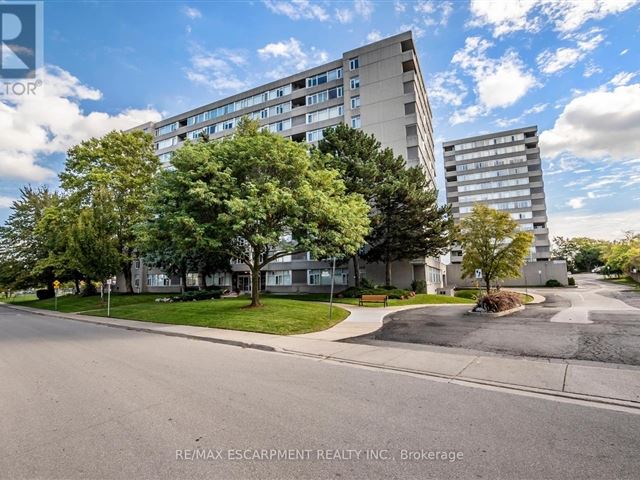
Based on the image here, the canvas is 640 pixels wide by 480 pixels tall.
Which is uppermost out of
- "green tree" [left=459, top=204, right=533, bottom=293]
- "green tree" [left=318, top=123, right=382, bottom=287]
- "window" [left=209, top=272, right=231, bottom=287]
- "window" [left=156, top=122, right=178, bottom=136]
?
"window" [left=156, top=122, right=178, bottom=136]

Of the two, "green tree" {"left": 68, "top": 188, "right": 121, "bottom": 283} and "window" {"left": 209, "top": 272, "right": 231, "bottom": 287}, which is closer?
"green tree" {"left": 68, "top": 188, "right": 121, "bottom": 283}

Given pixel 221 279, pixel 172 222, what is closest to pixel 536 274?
pixel 221 279

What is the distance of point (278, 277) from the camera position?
41531 mm

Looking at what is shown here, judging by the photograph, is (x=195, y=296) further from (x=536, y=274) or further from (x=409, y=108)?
(x=536, y=274)

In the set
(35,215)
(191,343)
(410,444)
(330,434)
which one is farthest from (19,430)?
(35,215)

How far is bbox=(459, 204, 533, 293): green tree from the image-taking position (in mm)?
29188

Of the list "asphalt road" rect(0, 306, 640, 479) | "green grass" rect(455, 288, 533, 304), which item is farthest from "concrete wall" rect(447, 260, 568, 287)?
"asphalt road" rect(0, 306, 640, 479)

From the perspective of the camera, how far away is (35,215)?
5003 cm

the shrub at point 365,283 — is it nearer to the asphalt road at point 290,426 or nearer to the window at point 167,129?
the asphalt road at point 290,426

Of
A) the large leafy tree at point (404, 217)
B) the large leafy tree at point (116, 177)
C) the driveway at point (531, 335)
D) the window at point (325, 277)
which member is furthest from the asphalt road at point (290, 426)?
the large leafy tree at point (116, 177)

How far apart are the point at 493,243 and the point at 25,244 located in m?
60.2

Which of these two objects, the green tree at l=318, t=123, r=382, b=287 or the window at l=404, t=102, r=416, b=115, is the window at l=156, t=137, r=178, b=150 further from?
the window at l=404, t=102, r=416, b=115

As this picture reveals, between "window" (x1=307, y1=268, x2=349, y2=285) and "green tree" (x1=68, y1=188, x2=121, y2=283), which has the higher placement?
"green tree" (x1=68, y1=188, x2=121, y2=283)

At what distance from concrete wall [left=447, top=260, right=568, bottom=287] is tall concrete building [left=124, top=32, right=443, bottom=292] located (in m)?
13.9
